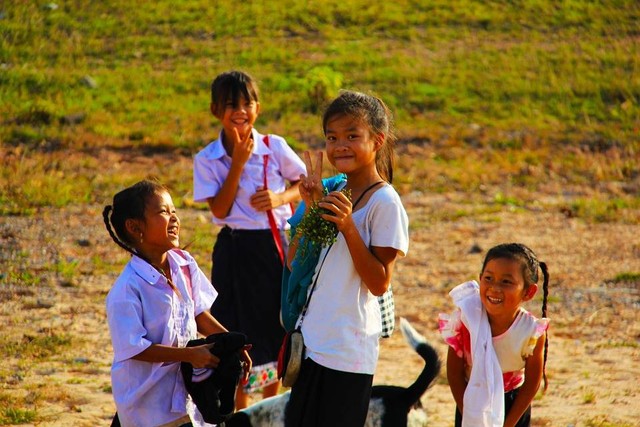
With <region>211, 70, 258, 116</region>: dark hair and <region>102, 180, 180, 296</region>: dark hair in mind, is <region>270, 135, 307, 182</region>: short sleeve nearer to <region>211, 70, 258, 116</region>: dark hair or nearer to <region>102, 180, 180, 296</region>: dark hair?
<region>211, 70, 258, 116</region>: dark hair

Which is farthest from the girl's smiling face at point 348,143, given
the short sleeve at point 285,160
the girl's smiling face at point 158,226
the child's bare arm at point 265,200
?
the short sleeve at point 285,160

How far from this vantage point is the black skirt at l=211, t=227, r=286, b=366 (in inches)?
181

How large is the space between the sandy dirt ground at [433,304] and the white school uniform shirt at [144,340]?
1.84m

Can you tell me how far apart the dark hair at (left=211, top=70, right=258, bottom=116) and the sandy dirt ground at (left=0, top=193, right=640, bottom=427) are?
1759 millimetres

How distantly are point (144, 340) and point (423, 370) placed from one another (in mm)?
1215

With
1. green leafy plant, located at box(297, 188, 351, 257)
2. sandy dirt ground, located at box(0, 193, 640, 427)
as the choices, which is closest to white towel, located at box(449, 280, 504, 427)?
green leafy plant, located at box(297, 188, 351, 257)

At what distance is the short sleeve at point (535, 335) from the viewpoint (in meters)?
3.44

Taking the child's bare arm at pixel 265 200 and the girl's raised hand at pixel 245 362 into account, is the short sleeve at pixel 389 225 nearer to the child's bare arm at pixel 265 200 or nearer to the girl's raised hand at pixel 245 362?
the girl's raised hand at pixel 245 362

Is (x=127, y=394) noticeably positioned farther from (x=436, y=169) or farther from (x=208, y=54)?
(x=208, y=54)

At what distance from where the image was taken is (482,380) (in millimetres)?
3385

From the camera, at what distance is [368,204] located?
3.19m

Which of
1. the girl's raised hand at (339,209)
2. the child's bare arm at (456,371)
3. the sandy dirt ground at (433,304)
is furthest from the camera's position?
the sandy dirt ground at (433,304)

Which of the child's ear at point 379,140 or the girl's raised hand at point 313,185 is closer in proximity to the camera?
the girl's raised hand at point 313,185

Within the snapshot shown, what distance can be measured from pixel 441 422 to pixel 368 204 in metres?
2.21
